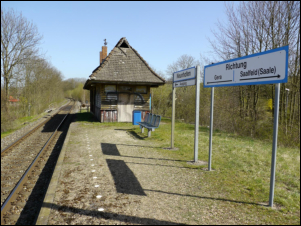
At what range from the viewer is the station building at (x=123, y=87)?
1734 cm

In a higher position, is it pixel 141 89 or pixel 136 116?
pixel 141 89

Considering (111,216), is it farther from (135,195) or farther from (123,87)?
(123,87)

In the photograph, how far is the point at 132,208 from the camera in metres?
4.25

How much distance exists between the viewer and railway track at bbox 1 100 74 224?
510cm

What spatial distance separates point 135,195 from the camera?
483cm

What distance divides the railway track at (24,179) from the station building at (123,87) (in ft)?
19.5

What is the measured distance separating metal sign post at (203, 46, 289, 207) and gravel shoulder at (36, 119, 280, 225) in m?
1.23

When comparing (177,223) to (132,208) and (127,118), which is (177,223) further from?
(127,118)

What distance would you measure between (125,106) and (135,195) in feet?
44.2

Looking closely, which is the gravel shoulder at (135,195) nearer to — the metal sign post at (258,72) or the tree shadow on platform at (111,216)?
the tree shadow on platform at (111,216)

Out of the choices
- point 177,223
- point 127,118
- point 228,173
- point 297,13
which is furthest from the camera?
point 127,118

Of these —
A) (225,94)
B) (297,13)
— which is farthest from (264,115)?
(297,13)

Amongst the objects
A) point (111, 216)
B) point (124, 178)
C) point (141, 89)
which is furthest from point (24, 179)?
point (141, 89)

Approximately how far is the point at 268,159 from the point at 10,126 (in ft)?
53.8
